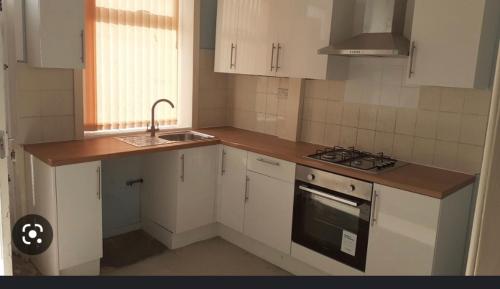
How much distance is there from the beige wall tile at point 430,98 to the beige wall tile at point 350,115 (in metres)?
0.47

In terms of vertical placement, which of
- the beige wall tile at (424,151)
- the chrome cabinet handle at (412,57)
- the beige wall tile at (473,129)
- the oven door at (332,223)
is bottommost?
the oven door at (332,223)

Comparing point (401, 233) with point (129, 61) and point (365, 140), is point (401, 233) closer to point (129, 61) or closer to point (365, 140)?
point (365, 140)

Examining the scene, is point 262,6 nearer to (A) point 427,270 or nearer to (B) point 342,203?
(B) point 342,203

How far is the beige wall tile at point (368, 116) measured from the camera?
2.96 meters

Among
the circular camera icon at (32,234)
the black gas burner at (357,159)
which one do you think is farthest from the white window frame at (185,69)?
the black gas burner at (357,159)

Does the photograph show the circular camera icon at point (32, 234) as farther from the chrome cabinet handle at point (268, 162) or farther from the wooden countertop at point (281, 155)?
the chrome cabinet handle at point (268, 162)

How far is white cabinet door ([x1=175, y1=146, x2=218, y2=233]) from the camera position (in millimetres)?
3125

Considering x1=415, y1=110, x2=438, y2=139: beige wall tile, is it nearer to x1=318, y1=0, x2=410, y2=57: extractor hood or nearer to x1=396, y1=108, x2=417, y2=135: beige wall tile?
x1=396, y1=108, x2=417, y2=135: beige wall tile

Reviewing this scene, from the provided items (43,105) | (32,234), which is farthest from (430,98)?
(32,234)

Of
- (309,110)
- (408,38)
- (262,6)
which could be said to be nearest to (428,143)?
(408,38)

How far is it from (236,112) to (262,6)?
1090 millimetres

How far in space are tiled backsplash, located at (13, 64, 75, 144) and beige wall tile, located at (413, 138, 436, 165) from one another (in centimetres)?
237

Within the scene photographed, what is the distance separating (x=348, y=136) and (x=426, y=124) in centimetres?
58

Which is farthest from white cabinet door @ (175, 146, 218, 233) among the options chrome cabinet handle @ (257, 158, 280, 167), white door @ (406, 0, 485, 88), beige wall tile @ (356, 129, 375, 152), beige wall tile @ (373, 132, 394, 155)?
white door @ (406, 0, 485, 88)
